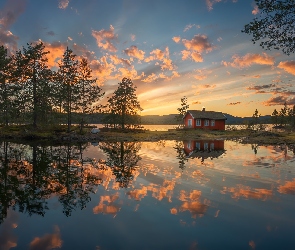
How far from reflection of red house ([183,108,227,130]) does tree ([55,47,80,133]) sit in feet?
110

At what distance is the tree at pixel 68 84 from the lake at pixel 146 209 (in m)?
34.1

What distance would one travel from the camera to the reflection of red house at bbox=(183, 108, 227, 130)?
6706 centimetres

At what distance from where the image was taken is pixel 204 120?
67.8m

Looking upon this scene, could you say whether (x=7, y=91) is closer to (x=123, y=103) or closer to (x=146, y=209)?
(x=123, y=103)

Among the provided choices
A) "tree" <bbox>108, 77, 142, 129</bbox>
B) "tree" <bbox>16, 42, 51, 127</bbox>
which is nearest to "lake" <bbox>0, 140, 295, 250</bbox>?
"tree" <bbox>16, 42, 51, 127</bbox>

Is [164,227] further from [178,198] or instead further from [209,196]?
[209,196]

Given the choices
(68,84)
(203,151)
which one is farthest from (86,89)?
(203,151)

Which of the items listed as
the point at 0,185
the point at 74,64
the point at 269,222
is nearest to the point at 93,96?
the point at 74,64

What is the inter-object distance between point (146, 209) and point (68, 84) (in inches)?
1709

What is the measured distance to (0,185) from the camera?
11891 millimetres

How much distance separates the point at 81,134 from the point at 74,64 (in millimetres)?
14873

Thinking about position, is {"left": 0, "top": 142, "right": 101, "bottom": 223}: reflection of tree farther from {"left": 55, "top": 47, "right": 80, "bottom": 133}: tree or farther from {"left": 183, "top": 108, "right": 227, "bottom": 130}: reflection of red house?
{"left": 183, "top": 108, "right": 227, "bottom": 130}: reflection of red house

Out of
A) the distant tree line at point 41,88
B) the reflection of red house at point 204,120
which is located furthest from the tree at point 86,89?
the reflection of red house at point 204,120

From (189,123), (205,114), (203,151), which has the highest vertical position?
(205,114)
